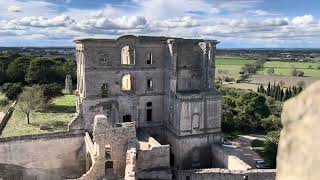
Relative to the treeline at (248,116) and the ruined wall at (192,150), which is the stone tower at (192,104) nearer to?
the ruined wall at (192,150)

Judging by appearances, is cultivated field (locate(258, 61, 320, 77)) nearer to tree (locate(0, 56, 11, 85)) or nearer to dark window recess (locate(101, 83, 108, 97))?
tree (locate(0, 56, 11, 85))

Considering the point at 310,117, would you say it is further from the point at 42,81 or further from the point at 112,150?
the point at 42,81

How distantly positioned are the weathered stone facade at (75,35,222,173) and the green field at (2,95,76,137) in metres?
9.55

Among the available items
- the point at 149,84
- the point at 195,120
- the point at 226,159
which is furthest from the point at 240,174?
the point at 149,84

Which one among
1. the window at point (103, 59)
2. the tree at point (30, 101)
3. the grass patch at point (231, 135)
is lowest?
the grass patch at point (231, 135)

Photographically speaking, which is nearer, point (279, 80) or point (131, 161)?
point (131, 161)

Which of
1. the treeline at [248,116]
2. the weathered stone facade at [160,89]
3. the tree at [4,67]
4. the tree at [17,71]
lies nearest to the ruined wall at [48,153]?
the weathered stone facade at [160,89]

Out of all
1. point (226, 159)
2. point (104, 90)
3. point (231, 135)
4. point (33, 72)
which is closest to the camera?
point (226, 159)

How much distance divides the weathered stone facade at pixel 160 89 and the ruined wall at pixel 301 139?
79.3 ft

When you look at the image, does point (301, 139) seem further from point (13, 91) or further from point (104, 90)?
point (13, 91)

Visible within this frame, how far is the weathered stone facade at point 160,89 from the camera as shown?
27234mm

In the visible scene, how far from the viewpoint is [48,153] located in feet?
88.0

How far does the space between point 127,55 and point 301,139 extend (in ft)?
89.6

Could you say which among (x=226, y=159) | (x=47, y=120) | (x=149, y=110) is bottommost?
(x=226, y=159)
